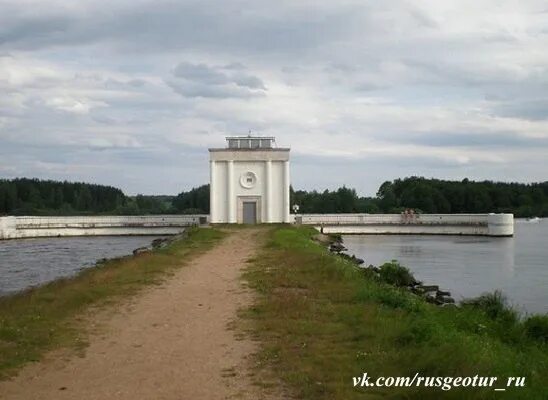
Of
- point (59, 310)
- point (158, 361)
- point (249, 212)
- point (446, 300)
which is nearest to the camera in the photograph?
point (158, 361)

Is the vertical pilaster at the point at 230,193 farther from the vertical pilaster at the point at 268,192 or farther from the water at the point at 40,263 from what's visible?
the water at the point at 40,263

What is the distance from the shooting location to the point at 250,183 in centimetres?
5922

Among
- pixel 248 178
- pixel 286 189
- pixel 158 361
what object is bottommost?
pixel 158 361

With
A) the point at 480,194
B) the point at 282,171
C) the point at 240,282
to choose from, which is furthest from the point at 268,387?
the point at 480,194

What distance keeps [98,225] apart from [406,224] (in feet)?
104

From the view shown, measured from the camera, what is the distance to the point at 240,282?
18.5 m

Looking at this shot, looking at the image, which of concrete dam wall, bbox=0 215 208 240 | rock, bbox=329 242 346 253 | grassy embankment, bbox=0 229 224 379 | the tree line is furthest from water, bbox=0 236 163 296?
the tree line

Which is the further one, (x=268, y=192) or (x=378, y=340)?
(x=268, y=192)

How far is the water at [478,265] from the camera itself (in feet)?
81.5

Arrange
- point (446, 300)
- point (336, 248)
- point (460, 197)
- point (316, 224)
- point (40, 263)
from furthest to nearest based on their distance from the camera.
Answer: point (460, 197), point (316, 224), point (336, 248), point (40, 263), point (446, 300)

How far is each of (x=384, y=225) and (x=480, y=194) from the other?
2093 inches

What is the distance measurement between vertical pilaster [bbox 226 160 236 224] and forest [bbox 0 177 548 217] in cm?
4118

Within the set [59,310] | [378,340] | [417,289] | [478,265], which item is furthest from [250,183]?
[378,340]

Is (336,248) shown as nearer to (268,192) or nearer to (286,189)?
(286,189)
